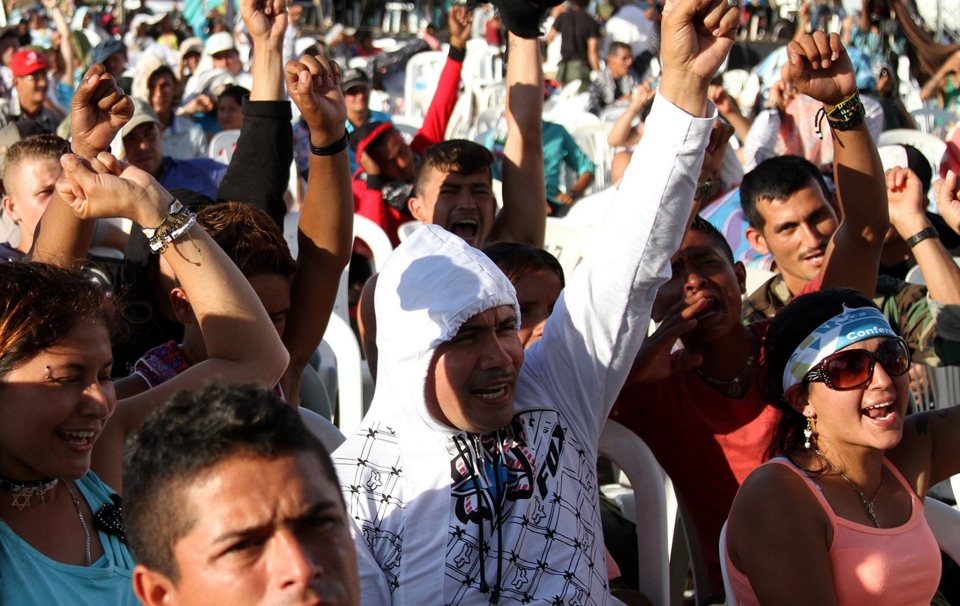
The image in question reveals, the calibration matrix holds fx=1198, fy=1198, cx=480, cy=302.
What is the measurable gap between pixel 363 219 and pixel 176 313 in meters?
2.71

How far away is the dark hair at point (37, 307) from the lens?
6.86 feet

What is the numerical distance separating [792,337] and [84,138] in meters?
1.70

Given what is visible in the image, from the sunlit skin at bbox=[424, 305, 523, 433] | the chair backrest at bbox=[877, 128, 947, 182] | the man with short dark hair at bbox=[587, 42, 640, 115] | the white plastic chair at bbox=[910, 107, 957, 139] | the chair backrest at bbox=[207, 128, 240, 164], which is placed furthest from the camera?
the man with short dark hair at bbox=[587, 42, 640, 115]

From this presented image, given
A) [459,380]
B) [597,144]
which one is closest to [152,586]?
[459,380]

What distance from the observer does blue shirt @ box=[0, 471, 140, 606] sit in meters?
2.05

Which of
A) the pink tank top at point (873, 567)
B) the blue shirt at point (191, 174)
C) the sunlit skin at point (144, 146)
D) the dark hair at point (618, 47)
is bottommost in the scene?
the pink tank top at point (873, 567)

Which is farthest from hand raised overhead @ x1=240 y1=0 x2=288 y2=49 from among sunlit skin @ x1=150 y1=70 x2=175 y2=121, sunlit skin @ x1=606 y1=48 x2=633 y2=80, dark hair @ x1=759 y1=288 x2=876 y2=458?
sunlit skin @ x1=606 y1=48 x2=633 y2=80

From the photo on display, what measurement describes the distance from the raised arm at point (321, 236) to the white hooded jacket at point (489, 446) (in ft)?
→ 2.53

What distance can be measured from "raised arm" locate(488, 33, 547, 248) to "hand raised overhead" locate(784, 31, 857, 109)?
1368 millimetres

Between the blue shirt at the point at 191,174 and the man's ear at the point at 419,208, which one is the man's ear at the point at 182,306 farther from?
the blue shirt at the point at 191,174

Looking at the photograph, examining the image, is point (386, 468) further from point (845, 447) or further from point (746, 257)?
point (746, 257)

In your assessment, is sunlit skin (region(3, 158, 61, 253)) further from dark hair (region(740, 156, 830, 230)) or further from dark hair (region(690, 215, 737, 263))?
dark hair (region(740, 156, 830, 230))

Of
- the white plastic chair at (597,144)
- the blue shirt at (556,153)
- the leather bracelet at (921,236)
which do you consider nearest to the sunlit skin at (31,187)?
the leather bracelet at (921,236)

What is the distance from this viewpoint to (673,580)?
3.29 metres
